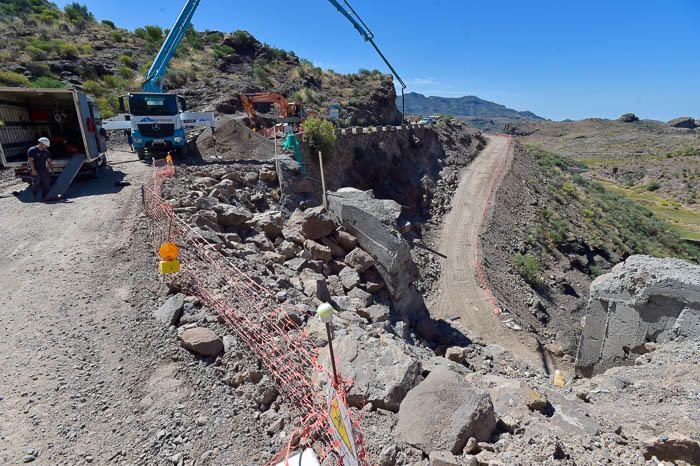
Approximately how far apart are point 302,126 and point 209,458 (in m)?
16.7

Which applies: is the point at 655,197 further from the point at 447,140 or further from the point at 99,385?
the point at 99,385

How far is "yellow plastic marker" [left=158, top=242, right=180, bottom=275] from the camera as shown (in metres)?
5.70

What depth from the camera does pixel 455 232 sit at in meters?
21.2

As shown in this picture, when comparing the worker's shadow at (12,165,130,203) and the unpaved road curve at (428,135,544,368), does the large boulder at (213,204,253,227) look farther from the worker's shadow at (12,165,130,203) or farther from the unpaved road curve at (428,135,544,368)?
the unpaved road curve at (428,135,544,368)

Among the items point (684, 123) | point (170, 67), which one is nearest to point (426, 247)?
point (170, 67)

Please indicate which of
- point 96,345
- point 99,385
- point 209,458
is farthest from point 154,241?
point 209,458

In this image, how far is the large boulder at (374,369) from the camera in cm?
472

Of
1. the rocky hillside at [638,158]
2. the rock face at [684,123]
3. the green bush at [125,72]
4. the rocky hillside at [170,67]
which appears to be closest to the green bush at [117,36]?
the rocky hillside at [170,67]

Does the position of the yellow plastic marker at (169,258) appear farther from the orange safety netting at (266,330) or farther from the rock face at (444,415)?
the rock face at (444,415)

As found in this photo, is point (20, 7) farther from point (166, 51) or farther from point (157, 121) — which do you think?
point (157, 121)

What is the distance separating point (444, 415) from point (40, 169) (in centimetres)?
1243

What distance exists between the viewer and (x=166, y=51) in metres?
19.0

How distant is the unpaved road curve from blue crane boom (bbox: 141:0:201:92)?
17.3 meters

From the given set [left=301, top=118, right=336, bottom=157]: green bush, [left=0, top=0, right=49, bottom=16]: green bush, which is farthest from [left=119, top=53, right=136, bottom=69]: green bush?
[left=301, top=118, right=336, bottom=157]: green bush
